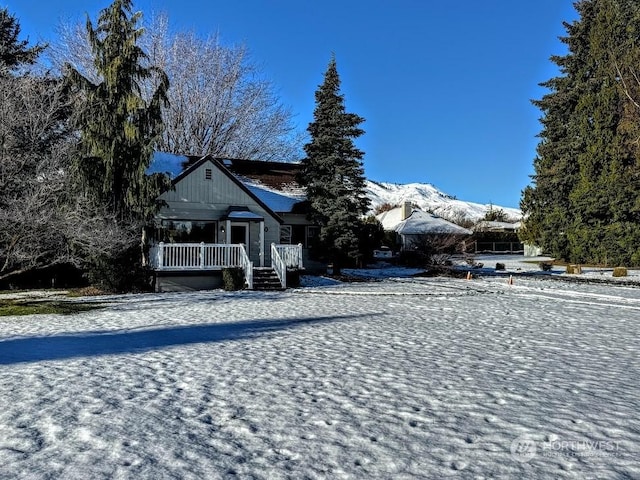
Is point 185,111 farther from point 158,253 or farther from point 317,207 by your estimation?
point 158,253

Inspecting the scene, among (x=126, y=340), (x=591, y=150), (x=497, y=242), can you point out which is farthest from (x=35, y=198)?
(x=497, y=242)

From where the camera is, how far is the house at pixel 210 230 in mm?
18406

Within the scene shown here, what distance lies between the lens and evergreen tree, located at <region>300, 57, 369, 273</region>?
23688 mm

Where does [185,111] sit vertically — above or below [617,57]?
below

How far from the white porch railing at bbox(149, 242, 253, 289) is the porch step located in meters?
0.47

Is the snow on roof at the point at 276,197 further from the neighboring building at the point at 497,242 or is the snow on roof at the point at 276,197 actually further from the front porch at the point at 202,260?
the neighboring building at the point at 497,242

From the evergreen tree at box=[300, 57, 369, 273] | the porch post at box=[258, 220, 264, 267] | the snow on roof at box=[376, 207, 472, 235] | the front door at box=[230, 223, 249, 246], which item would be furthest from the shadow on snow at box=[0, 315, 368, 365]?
the snow on roof at box=[376, 207, 472, 235]

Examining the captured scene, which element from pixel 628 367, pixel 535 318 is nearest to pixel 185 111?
pixel 535 318

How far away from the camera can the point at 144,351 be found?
306 inches

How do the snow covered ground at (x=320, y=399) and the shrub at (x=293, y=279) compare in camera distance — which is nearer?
the snow covered ground at (x=320, y=399)

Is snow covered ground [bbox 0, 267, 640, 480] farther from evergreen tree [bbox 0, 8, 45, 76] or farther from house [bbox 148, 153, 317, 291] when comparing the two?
evergreen tree [bbox 0, 8, 45, 76]

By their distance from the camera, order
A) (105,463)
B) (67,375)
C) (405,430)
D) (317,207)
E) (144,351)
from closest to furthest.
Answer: (105,463)
(405,430)
(67,375)
(144,351)
(317,207)

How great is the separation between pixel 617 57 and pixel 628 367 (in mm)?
32454

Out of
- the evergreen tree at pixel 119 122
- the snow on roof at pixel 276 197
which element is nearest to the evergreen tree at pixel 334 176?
the snow on roof at pixel 276 197
